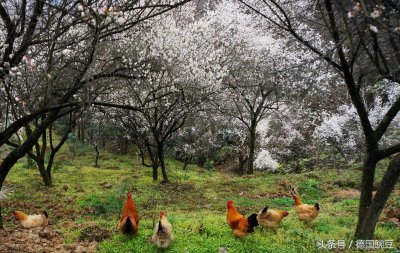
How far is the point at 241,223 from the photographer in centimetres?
805

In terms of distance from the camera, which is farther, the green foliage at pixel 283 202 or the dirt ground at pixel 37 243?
the green foliage at pixel 283 202

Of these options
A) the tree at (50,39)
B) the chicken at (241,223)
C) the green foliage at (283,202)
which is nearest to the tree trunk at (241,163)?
the green foliage at (283,202)

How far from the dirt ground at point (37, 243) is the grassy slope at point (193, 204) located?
0.29m

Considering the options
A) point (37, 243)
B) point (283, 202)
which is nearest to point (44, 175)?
point (37, 243)

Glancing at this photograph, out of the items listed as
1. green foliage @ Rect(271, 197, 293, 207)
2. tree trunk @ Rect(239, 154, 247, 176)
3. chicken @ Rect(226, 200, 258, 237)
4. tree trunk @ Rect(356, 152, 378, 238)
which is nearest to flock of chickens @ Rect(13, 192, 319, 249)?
chicken @ Rect(226, 200, 258, 237)

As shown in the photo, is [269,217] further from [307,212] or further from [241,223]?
[307,212]

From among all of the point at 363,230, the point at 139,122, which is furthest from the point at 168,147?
the point at 363,230

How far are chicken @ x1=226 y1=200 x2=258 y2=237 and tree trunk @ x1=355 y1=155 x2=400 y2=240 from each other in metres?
2.18

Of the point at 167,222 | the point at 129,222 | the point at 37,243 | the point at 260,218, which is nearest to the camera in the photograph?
the point at 167,222

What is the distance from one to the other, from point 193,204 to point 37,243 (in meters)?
6.95

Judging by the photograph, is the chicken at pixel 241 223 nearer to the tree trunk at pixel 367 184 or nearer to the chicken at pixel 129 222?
the chicken at pixel 129 222

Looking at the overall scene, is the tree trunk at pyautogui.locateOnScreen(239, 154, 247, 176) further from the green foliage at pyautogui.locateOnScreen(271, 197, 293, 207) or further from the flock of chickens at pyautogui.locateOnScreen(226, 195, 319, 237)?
the flock of chickens at pyautogui.locateOnScreen(226, 195, 319, 237)

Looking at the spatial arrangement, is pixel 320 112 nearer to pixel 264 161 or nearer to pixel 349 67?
pixel 264 161

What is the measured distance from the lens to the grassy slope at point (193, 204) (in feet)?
26.7
